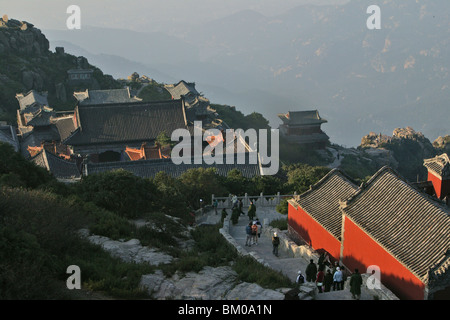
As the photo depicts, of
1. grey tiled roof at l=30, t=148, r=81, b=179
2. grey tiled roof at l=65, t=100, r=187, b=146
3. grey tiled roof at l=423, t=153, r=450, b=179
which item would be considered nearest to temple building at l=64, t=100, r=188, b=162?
grey tiled roof at l=65, t=100, r=187, b=146

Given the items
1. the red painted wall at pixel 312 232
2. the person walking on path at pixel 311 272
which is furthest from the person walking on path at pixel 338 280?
the red painted wall at pixel 312 232

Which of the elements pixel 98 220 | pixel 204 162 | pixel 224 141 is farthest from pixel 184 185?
pixel 224 141

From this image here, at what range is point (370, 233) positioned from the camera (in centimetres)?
1548

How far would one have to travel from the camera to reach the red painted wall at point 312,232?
57.8 ft

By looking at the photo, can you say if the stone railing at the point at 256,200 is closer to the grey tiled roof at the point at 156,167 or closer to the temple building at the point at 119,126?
the grey tiled roof at the point at 156,167

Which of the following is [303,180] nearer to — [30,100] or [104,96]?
[30,100]

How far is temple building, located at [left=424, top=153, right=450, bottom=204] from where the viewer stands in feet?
72.5

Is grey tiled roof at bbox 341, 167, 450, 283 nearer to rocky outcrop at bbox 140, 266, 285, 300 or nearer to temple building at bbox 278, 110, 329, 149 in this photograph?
rocky outcrop at bbox 140, 266, 285, 300

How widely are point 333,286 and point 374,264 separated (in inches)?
55.3

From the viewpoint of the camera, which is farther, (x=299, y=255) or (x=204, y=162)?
(x=204, y=162)

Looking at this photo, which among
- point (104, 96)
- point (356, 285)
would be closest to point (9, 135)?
point (104, 96)

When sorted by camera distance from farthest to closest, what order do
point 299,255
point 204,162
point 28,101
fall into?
point 28,101 → point 204,162 → point 299,255

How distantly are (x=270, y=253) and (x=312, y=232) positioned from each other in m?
1.71
